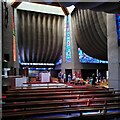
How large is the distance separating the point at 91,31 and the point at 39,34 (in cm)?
1225

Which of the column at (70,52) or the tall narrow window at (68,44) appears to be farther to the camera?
the tall narrow window at (68,44)

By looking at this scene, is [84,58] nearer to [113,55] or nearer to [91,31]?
[91,31]

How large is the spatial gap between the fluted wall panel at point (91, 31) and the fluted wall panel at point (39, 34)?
552 cm

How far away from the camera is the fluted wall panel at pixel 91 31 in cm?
2311

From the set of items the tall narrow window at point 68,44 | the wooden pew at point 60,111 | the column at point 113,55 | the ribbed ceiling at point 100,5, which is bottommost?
the wooden pew at point 60,111

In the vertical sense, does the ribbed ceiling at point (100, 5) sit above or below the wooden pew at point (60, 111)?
above

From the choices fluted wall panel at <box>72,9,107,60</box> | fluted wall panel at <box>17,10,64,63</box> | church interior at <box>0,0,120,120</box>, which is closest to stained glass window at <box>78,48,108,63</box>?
church interior at <box>0,0,120,120</box>

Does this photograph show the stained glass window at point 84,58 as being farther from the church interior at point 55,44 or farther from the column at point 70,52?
the column at point 70,52

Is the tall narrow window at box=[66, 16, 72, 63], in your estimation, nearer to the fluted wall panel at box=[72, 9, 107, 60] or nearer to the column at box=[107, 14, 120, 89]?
the fluted wall panel at box=[72, 9, 107, 60]

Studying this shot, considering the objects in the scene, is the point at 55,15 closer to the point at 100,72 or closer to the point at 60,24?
the point at 60,24

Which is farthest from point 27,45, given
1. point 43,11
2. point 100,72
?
point 100,72

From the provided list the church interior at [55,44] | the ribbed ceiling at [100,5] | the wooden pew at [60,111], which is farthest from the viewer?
the church interior at [55,44]

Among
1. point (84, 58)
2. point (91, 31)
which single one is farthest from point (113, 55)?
point (84, 58)

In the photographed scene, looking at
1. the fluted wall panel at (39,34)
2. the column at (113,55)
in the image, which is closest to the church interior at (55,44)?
the fluted wall panel at (39,34)
